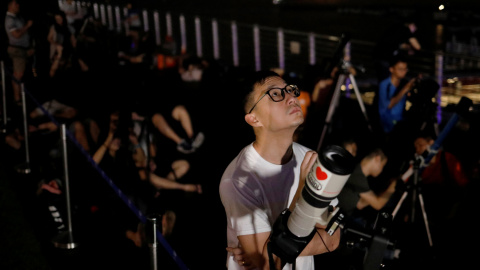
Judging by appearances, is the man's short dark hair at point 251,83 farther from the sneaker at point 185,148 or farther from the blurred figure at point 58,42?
the blurred figure at point 58,42

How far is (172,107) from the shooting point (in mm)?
6035

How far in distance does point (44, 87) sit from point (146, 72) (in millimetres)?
1613

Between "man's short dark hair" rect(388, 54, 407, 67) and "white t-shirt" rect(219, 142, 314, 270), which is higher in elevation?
"white t-shirt" rect(219, 142, 314, 270)

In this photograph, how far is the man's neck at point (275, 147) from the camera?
2168 mm

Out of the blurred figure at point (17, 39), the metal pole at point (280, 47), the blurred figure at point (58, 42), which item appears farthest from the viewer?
the metal pole at point (280, 47)

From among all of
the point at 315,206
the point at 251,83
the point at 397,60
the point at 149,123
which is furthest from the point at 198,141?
the point at 315,206

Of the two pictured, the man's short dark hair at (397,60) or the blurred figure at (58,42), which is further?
the blurred figure at (58,42)

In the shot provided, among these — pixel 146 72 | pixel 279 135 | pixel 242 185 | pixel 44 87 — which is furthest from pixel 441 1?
pixel 44 87

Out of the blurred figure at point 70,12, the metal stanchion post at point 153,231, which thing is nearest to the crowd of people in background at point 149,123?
the metal stanchion post at point 153,231

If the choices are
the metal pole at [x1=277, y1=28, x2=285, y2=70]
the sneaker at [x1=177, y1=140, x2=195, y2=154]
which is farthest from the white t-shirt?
the metal pole at [x1=277, y1=28, x2=285, y2=70]

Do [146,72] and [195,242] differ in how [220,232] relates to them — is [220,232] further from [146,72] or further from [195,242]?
[146,72]

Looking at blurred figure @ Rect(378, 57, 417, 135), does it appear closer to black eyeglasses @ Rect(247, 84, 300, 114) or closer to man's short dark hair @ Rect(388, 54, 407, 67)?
man's short dark hair @ Rect(388, 54, 407, 67)

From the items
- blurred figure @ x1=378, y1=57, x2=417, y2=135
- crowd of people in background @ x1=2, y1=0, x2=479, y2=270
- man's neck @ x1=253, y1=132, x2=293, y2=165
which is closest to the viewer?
man's neck @ x1=253, y1=132, x2=293, y2=165

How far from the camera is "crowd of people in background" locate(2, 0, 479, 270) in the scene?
4.53 meters
